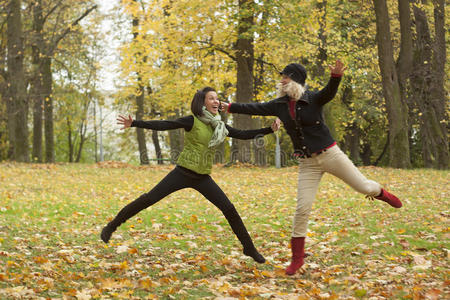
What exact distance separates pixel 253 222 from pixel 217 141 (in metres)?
3.70

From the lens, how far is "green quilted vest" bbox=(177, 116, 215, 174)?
18.1 feet

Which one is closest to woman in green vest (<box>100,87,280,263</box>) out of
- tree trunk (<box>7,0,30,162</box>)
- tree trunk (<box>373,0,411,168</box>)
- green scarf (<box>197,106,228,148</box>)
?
green scarf (<box>197,106,228,148</box>)

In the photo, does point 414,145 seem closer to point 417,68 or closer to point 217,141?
point 417,68

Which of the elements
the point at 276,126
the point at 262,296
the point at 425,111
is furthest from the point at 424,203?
the point at 425,111

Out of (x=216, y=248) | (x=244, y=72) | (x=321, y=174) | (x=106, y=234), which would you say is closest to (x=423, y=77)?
(x=244, y=72)

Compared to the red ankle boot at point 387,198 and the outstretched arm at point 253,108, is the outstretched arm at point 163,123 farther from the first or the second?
the red ankle boot at point 387,198

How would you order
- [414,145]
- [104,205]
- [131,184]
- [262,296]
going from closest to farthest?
[262,296] → [104,205] → [131,184] → [414,145]

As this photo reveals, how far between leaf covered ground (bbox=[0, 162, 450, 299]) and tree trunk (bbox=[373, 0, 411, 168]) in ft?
19.5

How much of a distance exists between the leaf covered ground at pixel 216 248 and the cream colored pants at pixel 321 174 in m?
0.66

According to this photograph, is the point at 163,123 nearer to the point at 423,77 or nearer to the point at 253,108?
the point at 253,108

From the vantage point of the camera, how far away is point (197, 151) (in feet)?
18.1

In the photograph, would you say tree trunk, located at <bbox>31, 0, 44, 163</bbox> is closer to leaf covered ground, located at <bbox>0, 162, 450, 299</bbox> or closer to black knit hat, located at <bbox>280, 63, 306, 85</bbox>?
leaf covered ground, located at <bbox>0, 162, 450, 299</bbox>

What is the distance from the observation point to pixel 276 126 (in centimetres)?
575

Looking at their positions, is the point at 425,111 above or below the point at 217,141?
above
